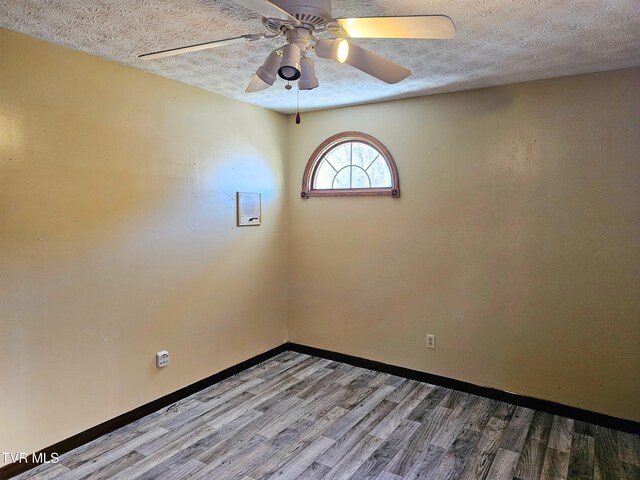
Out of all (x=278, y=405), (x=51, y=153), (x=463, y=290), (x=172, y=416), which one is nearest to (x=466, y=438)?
(x=463, y=290)

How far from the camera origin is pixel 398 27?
1.52 m

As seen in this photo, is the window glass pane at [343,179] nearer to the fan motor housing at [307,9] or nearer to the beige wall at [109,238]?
the beige wall at [109,238]

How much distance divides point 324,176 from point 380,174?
1.92ft

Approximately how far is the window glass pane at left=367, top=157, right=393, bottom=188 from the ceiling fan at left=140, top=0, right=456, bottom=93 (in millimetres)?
1679

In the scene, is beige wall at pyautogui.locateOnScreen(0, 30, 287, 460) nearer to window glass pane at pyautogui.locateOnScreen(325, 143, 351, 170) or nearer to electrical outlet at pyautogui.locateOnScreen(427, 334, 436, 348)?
window glass pane at pyautogui.locateOnScreen(325, 143, 351, 170)

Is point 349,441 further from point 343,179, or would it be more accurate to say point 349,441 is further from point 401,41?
point 401,41

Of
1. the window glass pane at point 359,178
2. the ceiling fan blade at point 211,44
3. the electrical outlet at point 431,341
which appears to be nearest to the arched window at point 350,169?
the window glass pane at point 359,178

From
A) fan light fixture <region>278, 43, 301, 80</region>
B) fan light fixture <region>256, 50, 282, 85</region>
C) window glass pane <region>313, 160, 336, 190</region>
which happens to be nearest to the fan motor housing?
fan light fixture <region>278, 43, 301, 80</region>

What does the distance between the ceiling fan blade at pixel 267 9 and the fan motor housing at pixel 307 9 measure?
3 cm

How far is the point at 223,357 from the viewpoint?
3.44 metres

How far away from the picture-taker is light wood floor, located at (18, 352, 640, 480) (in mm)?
2242

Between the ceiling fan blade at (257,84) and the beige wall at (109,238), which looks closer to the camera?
the ceiling fan blade at (257,84)

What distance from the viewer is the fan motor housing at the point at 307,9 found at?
1495mm

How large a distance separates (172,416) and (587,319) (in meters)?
2.85
